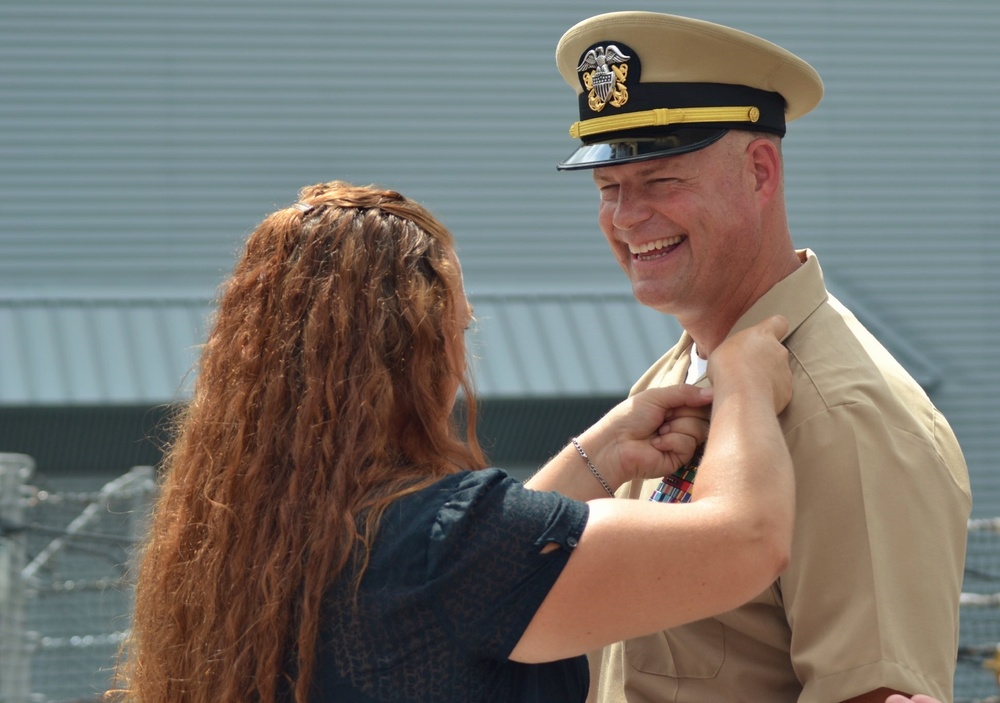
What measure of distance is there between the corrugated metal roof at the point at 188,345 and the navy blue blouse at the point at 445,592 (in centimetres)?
669

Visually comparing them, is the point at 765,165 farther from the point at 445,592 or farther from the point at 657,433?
the point at 445,592

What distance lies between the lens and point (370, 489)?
1.82 meters

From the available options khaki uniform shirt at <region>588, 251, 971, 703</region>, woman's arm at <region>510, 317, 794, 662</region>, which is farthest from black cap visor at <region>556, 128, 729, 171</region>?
woman's arm at <region>510, 317, 794, 662</region>

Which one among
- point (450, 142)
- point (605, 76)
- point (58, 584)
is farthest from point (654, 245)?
point (450, 142)

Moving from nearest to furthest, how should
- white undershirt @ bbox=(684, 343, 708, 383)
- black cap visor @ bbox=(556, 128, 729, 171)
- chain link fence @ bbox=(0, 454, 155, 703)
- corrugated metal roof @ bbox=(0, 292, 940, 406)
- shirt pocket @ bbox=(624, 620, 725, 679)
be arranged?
shirt pocket @ bbox=(624, 620, 725, 679)
black cap visor @ bbox=(556, 128, 729, 171)
white undershirt @ bbox=(684, 343, 708, 383)
chain link fence @ bbox=(0, 454, 155, 703)
corrugated metal roof @ bbox=(0, 292, 940, 406)

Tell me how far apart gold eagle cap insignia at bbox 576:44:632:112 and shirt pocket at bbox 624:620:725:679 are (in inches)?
38.3

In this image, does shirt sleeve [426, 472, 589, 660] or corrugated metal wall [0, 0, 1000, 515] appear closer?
shirt sleeve [426, 472, 589, 660]

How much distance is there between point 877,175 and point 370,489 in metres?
8.38

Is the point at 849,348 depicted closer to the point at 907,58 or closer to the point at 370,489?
the point at 370,489

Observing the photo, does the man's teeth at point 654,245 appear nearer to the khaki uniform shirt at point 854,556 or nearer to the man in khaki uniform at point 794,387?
the man in khaki uniform at point 794,387

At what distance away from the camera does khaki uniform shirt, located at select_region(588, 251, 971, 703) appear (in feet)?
6.30

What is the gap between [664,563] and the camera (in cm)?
171

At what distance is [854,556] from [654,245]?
0.72 m

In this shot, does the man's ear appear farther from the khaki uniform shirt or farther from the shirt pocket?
the shirt pocket
